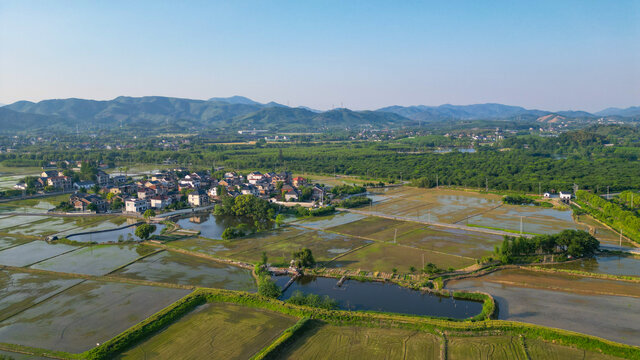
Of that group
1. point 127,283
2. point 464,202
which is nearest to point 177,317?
point 127,283

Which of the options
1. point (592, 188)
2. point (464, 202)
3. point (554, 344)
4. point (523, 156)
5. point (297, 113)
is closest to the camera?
point (554, 344)

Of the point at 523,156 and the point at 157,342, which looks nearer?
the point at 157,342

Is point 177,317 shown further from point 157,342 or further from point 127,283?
point 127,283

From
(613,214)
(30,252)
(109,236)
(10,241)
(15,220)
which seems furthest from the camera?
(15,220)

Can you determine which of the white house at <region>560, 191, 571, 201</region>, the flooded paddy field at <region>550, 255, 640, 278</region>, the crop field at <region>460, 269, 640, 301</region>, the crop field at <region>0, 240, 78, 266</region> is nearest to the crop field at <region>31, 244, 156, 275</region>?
the crop field at <region>0, 240, 78, 266</region>

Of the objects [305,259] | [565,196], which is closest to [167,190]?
[305,259]

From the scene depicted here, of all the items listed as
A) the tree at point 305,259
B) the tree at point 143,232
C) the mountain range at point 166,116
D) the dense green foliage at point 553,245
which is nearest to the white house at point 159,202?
Result: the tree at point 143,232

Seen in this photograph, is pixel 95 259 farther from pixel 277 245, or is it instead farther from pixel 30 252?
pixel 277 245

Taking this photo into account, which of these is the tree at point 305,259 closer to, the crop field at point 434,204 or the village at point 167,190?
the crop field at point 434,204
